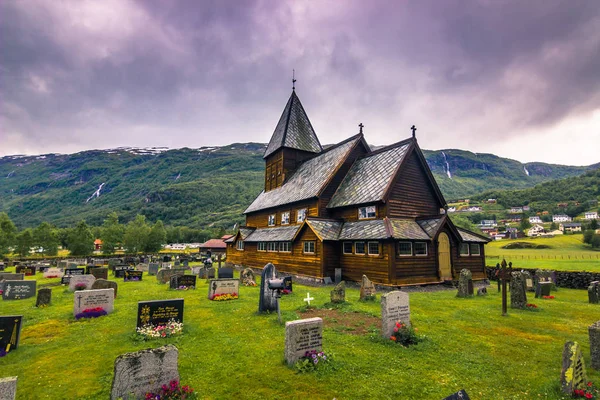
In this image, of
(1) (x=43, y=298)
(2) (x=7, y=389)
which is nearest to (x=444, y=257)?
(2) (x=7, y=389)

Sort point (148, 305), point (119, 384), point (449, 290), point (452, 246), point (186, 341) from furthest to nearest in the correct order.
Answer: point (452, 246)
point (449, 290)
point (148, 305)
point (186, 341)
point (119, 384)

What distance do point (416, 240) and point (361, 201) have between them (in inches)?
206

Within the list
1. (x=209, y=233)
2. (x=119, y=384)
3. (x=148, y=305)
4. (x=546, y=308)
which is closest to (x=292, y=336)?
(x=119, y=384)

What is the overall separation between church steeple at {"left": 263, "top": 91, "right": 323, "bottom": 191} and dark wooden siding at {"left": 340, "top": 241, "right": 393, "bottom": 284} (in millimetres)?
18092

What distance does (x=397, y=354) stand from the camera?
8242 mm

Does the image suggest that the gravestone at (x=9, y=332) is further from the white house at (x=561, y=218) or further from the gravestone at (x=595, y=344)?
the white house at (x=561, y=218)

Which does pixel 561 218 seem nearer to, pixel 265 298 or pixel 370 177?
pixel 370 177

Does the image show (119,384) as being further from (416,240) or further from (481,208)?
(481,208)

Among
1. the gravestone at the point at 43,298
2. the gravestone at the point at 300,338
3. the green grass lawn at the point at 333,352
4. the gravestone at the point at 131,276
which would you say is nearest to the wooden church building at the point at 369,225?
the green grass lawn at the point at 333,352

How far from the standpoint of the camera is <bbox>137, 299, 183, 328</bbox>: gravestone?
9.95 m

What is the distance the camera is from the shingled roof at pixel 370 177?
912 inches

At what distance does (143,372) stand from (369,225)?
18643mm

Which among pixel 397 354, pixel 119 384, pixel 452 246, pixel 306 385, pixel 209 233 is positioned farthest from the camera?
pixel 209 233

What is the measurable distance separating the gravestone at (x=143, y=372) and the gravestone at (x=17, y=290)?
714 inches
